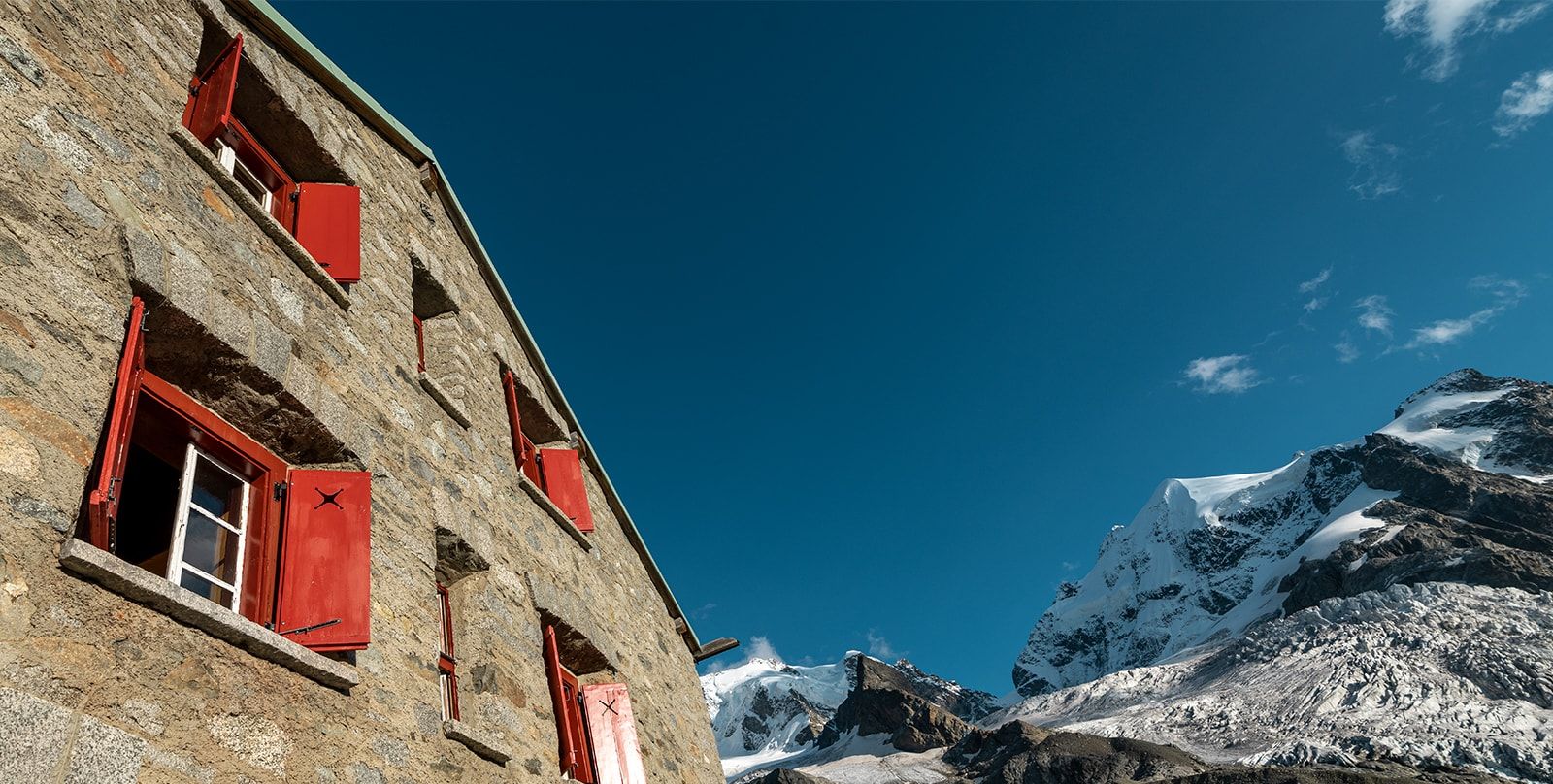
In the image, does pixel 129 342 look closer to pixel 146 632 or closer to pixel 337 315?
pixel 146 632

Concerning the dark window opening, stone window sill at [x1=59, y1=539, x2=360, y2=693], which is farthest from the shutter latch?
the dark window opening

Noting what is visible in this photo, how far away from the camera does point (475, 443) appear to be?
6.41 metres

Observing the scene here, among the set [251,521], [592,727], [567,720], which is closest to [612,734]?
[592,727]

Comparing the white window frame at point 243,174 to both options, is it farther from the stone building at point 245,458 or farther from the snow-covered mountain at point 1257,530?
the snow-covered mountain at point 1257,530

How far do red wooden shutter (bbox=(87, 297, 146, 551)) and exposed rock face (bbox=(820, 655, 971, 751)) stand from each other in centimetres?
10199

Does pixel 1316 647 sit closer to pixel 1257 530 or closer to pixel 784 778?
pixel 784 778

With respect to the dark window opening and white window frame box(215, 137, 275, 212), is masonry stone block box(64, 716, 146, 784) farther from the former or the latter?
white window frame box(215, 137, 275, 212)

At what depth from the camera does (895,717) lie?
A: 4080 inches

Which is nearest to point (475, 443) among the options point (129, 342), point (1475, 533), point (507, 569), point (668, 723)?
point (507, 569)

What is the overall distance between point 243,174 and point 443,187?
267 centimetres

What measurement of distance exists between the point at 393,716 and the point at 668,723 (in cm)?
476

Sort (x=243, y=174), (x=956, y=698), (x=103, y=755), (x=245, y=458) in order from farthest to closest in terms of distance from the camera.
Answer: (x=956, y=698) < (x=243, y=174) < (x=245, y=458) < (x=103, y=755)

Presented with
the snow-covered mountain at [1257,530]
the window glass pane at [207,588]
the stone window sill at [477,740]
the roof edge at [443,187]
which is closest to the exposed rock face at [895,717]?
the snow-covered mountain at [1257,530]

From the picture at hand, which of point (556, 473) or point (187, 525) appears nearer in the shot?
point (187, 525)
